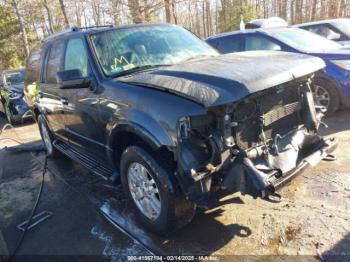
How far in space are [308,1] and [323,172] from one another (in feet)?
100

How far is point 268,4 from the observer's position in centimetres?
3800

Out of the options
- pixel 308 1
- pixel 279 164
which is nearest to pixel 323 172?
pixel 279 164

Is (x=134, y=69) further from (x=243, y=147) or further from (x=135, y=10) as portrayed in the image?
(x=135, y=10)

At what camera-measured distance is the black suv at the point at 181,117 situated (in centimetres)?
276

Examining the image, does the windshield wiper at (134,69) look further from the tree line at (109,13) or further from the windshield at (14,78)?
the tree line at (109,13)

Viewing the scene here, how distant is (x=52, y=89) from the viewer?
196 inches

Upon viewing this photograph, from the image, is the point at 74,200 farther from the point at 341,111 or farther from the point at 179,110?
the point at 341,111

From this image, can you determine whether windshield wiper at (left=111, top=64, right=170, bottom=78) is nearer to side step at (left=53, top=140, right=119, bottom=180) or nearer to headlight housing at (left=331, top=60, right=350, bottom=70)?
side step at (left=53, top=140, right=119, bottom=180)

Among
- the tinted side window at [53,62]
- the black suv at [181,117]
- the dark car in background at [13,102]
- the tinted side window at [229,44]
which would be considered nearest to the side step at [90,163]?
the black suv at [181,117]

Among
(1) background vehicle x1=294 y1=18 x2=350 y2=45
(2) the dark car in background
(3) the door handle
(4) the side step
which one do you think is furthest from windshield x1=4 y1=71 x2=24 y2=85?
(1) background vehicle x1=294 y1=18 x2=350 y2=45

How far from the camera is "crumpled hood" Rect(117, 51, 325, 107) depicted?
2.66 meters

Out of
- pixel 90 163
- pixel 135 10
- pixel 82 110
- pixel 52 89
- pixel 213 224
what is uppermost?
pixel 135 10

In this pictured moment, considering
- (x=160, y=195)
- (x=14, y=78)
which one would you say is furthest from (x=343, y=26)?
(x=14, y=78)

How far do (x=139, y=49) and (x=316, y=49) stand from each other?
13.6ft
